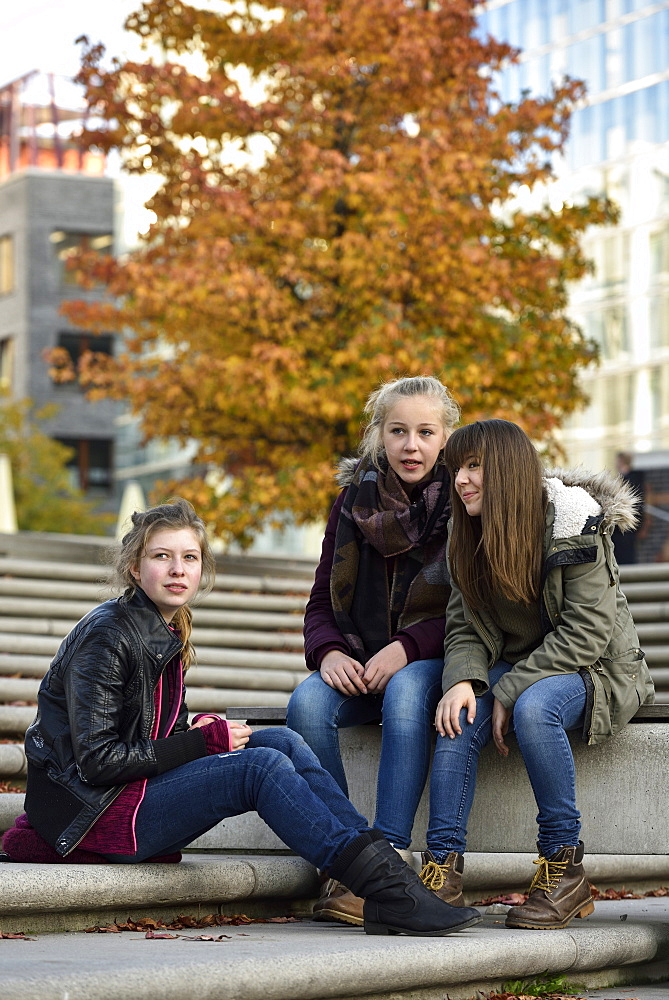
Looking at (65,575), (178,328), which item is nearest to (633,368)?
(178,328)

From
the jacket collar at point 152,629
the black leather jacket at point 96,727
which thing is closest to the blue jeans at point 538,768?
the black leather jacket at point 96,727

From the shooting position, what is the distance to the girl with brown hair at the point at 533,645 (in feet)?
15.9

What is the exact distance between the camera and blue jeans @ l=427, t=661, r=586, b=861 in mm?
4832

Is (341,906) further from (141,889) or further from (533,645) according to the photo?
(533,645)

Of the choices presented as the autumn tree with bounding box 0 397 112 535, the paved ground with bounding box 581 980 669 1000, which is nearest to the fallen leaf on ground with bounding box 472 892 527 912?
the paved ground with bounding box 581 980 669 1000

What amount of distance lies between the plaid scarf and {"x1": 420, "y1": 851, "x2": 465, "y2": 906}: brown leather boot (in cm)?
85

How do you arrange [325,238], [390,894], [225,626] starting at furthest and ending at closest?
[325,238]
[225,626]
[390,894]

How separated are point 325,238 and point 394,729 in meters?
9.54

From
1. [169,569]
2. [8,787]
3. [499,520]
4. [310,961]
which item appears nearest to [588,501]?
[499,520]

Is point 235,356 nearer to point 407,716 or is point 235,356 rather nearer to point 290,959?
point 407,716

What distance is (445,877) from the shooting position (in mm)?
4832

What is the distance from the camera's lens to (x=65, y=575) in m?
12.6

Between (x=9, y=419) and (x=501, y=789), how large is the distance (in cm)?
3695

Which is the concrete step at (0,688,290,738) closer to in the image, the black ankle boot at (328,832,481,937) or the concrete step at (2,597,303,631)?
the concrete step at (2,597,303,631)
